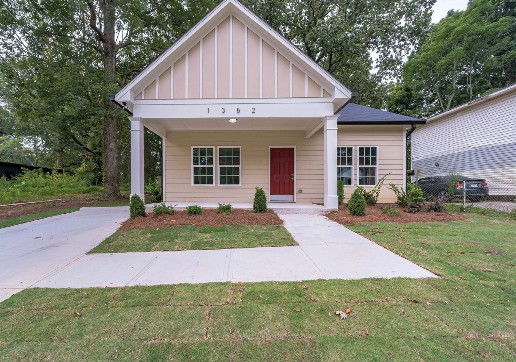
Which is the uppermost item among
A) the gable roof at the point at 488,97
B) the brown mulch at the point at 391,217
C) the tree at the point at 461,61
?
the tree at the point at 461,61

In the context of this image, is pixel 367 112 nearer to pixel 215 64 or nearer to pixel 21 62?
pixel 215 64

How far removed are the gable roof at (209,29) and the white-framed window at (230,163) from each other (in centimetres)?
387

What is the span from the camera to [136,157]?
8.05 m

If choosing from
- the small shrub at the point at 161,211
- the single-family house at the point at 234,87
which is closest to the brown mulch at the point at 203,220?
the small shrub at the point at 161,211

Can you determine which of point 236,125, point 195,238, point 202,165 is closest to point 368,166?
point 236,125

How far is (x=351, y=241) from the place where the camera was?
5.16 m

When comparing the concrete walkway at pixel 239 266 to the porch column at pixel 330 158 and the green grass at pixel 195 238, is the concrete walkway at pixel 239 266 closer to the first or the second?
the green grass at pixel 195 238

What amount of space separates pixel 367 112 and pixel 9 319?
12.1m

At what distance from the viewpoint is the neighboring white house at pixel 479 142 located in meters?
11.0

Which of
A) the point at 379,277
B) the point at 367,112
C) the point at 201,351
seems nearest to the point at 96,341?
the point at 201,351

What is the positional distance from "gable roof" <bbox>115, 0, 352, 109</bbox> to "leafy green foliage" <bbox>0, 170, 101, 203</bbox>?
890 centimetres

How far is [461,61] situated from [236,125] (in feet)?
66.0

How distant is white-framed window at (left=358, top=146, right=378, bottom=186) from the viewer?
10.7 metres

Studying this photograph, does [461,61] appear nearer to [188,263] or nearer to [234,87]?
[234,87]
